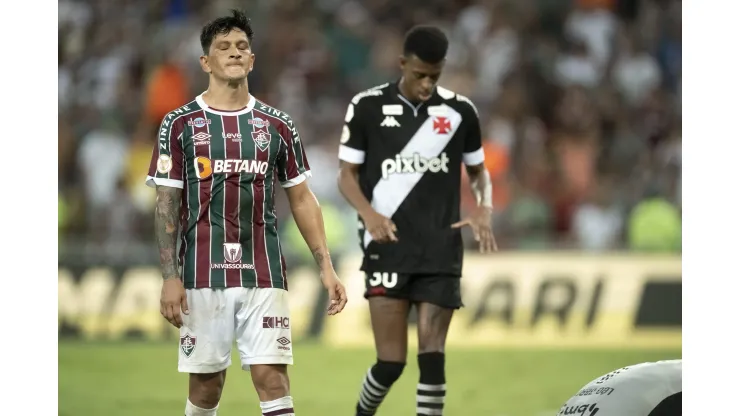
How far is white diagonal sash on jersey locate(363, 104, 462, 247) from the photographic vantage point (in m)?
7.43

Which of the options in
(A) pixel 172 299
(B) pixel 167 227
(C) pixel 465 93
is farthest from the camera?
(C) pixel 465 93

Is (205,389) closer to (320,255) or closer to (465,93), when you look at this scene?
(320,255)

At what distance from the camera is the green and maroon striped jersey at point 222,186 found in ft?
19.1

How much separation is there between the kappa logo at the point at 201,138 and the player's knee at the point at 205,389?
1.09 metres

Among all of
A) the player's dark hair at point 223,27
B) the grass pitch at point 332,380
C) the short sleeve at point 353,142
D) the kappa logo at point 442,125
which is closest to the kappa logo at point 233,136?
the player's dark hair at point 223,27

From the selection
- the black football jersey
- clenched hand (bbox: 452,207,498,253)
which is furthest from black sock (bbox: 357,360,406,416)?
clenched hand (bbox: 452,207,498,253)

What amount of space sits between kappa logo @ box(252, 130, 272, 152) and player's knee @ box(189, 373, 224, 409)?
109 cm

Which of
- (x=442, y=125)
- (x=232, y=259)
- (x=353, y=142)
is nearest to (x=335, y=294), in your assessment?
(x=232, y=259)

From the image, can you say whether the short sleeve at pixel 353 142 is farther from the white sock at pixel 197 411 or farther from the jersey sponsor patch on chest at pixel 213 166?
the white sock at pixel 197 411

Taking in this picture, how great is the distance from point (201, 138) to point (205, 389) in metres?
1.18

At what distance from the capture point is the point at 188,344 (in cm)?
586
